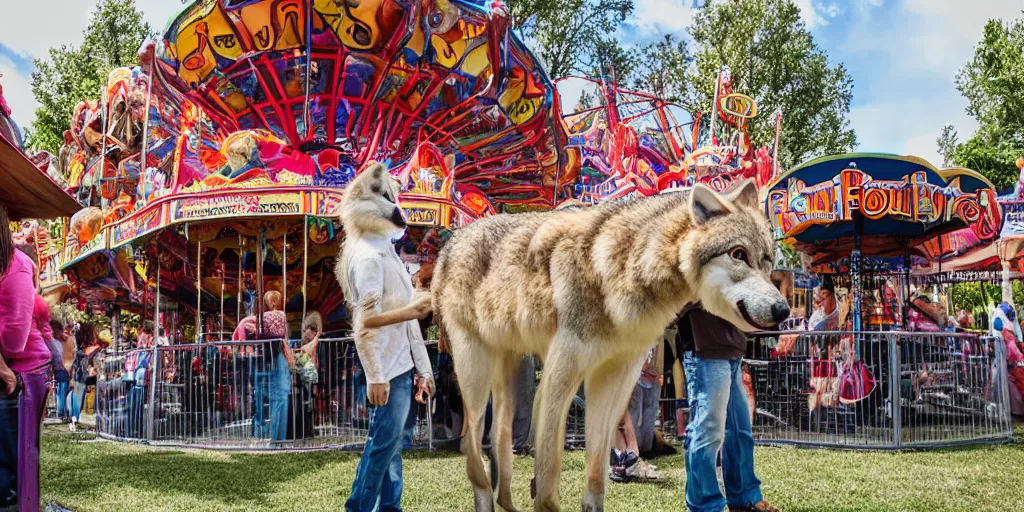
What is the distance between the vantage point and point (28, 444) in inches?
155

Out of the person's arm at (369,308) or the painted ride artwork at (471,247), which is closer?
the painted ride artwork at (471,247)

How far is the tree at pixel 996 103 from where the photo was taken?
86.3 ft

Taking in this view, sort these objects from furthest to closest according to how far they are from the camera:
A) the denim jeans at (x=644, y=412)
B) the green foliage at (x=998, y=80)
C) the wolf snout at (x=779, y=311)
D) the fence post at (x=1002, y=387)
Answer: the green foliage at (x=998, y=80) → the fence post at (x=1002, y=387) → the denim jeans at (x=644, y=412) → the wolf snout at (x=779, y=311)

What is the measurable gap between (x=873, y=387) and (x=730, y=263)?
6906 millimetres

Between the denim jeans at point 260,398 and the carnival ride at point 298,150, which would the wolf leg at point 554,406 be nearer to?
the carnival ride at point 298,150

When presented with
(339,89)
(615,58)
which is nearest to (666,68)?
(615,58)

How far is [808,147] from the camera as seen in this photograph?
1261 inches

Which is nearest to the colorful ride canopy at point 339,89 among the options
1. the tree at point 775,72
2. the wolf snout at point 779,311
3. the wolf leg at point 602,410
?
the wolf leg at point 602,410

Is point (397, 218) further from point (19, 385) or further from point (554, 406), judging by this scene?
point (19, 385)

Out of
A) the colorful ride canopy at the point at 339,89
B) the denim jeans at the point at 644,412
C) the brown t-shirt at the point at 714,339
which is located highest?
the colorful ride canopy at the point at 339,89

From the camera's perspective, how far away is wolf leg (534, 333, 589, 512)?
3.03m

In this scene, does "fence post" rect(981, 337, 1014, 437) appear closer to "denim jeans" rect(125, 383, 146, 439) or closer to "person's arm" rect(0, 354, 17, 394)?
"person's arm" rect(0, 354, 17, 394)

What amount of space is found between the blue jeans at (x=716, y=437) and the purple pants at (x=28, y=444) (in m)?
3.44

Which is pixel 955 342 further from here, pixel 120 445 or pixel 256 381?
pixel 120 445
